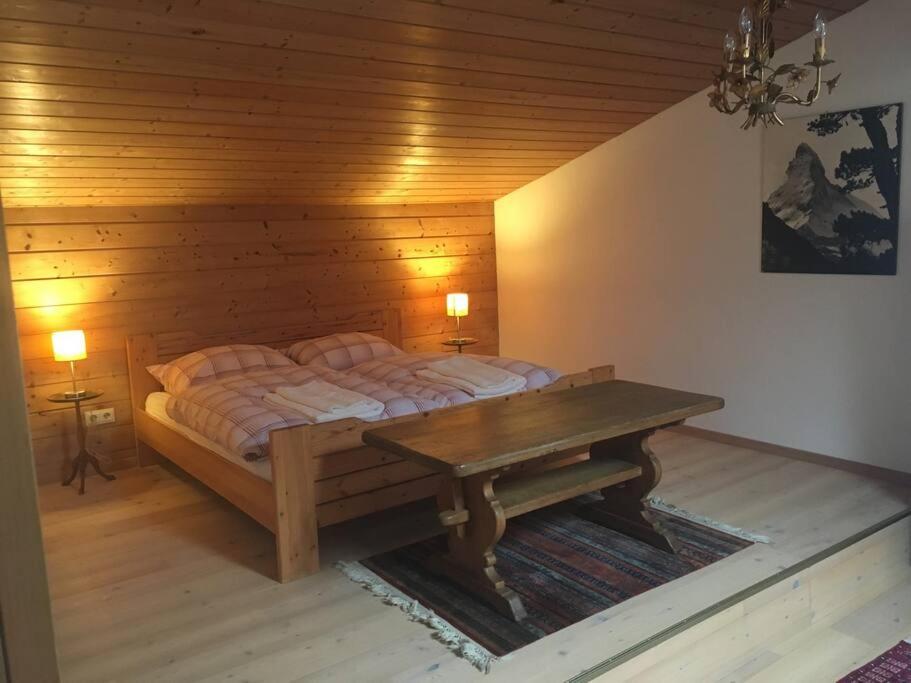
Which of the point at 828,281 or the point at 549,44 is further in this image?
the point at 828,281

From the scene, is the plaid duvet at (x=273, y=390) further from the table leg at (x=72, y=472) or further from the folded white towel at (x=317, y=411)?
the table leg at (x=72, y=472)

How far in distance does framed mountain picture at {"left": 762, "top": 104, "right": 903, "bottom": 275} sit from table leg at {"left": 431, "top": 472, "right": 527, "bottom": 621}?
2199 mm

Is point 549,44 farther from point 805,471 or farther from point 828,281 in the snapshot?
point 805,471

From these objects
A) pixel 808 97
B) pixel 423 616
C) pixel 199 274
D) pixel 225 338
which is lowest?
pixel 423 616

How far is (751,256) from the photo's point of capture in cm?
391

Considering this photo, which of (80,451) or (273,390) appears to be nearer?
(273,390)

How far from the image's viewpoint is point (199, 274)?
421cm

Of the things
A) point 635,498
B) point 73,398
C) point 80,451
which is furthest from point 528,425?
point 80,451

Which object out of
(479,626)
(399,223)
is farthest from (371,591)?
(399,223)

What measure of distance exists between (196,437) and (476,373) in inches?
51.3

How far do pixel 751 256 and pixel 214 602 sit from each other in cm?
303

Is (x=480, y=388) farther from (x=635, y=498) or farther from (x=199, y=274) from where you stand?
(x=199, y=274)

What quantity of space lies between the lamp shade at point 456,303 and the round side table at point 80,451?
7.22 ft

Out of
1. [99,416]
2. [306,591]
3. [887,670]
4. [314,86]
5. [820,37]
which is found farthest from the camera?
[99,416]
